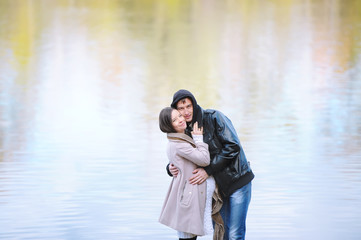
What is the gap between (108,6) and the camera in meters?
32.9

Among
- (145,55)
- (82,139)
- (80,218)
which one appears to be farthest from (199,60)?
(80,218)

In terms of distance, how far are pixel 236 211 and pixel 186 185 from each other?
1.31 ft

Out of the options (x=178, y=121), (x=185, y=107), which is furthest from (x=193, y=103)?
(x=178, y=121)

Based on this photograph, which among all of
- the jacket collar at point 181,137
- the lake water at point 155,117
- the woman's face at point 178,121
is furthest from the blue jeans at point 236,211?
the lake water at point 155,117

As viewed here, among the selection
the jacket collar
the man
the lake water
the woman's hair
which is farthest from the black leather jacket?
the lake water

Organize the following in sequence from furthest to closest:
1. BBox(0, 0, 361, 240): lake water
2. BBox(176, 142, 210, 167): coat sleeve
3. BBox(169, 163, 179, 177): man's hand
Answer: BBox(0, 0, 361, 240): lake water
BBox(169, 163, 179, 177): man's hand
BBox(176, 142, 210, 167): coat sleeve

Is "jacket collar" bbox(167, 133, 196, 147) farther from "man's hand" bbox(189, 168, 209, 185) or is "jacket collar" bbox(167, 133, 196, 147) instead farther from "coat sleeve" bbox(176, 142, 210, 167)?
"man's hand" bbox(189, 168, 209, 185)

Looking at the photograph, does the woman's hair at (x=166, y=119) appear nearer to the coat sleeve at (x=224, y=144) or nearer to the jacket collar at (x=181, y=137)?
the jacket collar at (x=181, y=137)

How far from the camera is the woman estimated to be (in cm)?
428

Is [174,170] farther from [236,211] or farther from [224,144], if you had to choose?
[236,211]

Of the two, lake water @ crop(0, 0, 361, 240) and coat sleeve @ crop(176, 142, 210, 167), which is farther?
lake water @ crop(0, 0, 361, 240)

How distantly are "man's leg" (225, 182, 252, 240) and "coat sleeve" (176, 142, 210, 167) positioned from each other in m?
0.36

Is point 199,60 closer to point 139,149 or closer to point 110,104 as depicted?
point 110,104

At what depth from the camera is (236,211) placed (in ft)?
14.7
